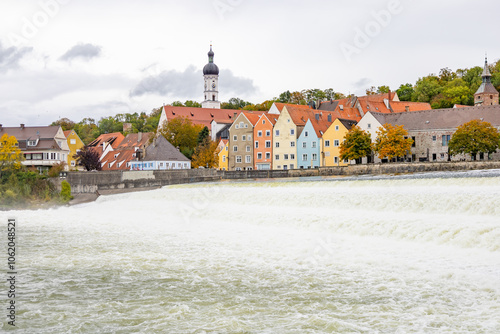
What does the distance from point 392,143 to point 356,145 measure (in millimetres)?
4178

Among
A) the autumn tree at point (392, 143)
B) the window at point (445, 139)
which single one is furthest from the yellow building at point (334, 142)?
the window at point (445, 139)

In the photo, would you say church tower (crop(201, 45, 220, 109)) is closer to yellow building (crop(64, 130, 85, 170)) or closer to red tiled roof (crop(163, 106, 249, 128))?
red tiled roof (crop(163, 106, 249, 128))

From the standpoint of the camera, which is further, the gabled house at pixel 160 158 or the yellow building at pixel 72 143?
the yellow building at pixel 72 143

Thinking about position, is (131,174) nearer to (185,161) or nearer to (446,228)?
(185,161)

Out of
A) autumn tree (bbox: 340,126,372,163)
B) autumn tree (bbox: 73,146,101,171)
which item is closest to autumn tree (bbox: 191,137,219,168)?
autumn tree (bbox: 73,146,101,171)

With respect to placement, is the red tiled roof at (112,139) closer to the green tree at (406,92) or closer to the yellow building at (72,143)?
the yellow building at (72,143)

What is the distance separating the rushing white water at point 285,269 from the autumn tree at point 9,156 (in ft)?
98.3

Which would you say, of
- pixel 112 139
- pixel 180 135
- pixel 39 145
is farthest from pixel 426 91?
pixel 39 145

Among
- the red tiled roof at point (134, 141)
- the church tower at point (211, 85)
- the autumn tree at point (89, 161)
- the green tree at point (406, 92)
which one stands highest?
the church tower at point (211, 85)

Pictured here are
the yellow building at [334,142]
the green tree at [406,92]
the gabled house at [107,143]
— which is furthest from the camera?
the green tree at [406,92]

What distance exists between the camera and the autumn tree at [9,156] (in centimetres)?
5784

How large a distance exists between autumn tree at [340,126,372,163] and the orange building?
13.1 meters

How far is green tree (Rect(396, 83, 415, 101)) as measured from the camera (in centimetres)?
11156

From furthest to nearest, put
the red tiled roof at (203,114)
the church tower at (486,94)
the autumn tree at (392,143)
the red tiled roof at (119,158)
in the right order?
1. the red tiled roof at (203,114)
2. the church tower at (486,94)
3. the red tiled roof at (119,158)
4. the autumn tree at (392,143)
